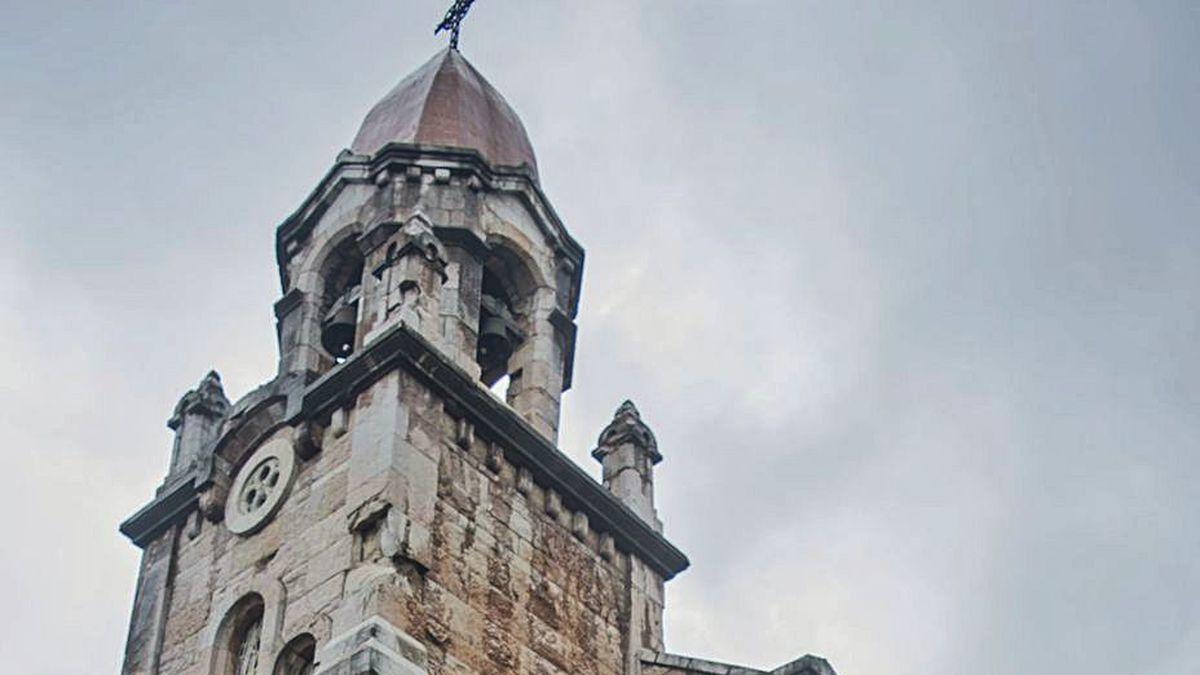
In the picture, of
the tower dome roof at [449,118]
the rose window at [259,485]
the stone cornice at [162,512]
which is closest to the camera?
the rose window at [259,485]

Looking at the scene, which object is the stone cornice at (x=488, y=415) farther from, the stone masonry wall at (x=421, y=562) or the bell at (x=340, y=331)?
the bell at (x=340, y=331)

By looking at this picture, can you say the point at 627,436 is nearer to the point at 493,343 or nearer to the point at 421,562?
the point at 493,343

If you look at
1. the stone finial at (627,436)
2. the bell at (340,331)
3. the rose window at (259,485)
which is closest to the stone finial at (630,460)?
the stone finial at (627,436)

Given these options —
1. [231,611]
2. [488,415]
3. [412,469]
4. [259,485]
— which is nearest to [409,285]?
[488,415]

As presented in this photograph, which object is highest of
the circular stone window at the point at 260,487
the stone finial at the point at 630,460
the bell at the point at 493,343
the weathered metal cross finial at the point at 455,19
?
the weathered metal cross finial at the point at 455,19

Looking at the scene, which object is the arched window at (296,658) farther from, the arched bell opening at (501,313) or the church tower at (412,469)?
the arched bell opening at (501,313)

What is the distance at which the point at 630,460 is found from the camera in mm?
Answer: 22266

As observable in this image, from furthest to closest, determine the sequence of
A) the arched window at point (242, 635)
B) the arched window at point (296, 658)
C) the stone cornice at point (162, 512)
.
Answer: the stone cornice at point (162, 512)
the arched window at point (242, 635)
the arched window at point (296, 658)

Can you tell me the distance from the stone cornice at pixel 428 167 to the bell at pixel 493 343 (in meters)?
1.06

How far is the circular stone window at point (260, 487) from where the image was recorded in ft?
64.7

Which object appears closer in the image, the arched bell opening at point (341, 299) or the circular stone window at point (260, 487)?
the circular stone window at point (260, 487)

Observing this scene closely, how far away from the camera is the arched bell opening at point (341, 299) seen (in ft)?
72.1

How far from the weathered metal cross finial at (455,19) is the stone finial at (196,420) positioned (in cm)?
624

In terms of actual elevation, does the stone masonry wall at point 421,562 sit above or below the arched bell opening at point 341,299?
below
